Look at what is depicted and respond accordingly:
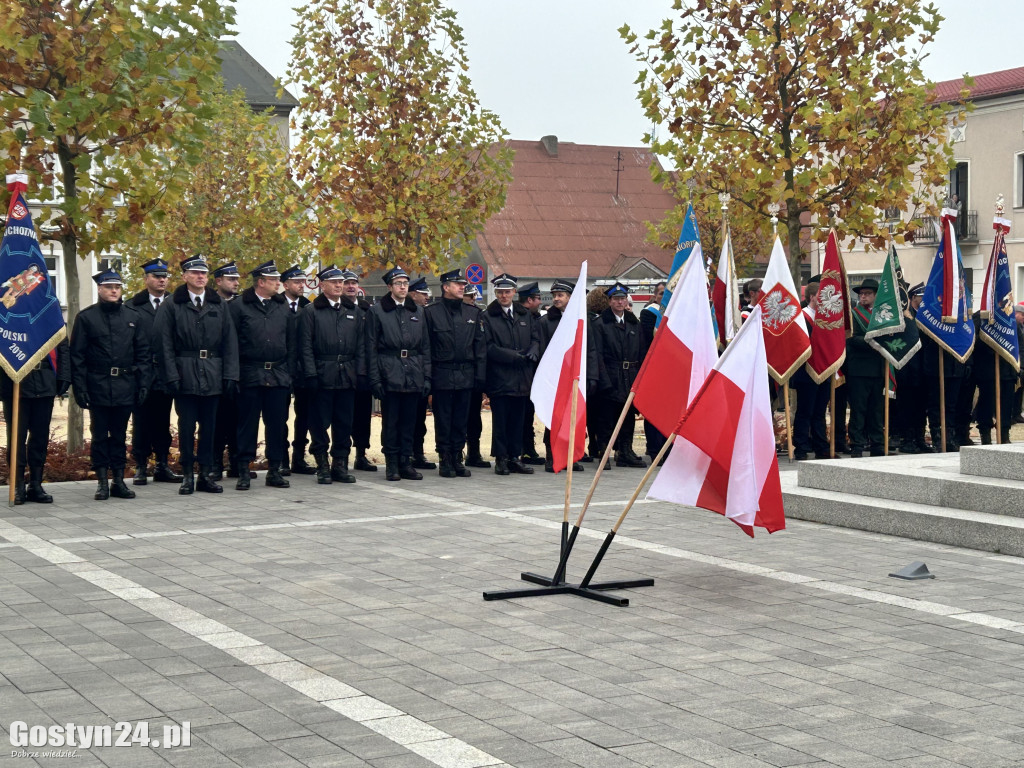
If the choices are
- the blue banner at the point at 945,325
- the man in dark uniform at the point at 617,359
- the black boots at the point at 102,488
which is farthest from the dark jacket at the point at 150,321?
the blue banner at the point at 945,325

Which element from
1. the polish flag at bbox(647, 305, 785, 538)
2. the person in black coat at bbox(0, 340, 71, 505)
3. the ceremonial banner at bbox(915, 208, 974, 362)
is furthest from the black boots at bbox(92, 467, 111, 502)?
the ceremonial banner at bbox(915, 208, 974, 362)

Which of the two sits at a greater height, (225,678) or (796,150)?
(796,150)

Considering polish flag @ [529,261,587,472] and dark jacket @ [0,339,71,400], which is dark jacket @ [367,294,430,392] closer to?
dark jacket @ [0,339,71,400]

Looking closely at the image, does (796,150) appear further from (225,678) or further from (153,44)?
(225,678)

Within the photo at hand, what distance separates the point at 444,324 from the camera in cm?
1523

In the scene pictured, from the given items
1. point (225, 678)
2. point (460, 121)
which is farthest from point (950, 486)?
point (460, 121)

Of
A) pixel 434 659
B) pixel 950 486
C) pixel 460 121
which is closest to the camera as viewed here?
pixel 434 659

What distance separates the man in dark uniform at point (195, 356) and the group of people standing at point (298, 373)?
13 mm

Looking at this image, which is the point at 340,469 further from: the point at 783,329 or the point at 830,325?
the point at 830,325

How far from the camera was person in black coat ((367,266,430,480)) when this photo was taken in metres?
14.6

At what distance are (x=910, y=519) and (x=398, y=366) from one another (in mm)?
5813

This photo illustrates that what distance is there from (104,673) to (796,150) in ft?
46.3

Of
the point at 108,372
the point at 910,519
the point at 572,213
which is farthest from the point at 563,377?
the point at 572,213

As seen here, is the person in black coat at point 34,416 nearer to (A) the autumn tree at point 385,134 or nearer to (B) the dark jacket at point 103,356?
(B) the dark jacket at point 103,356
